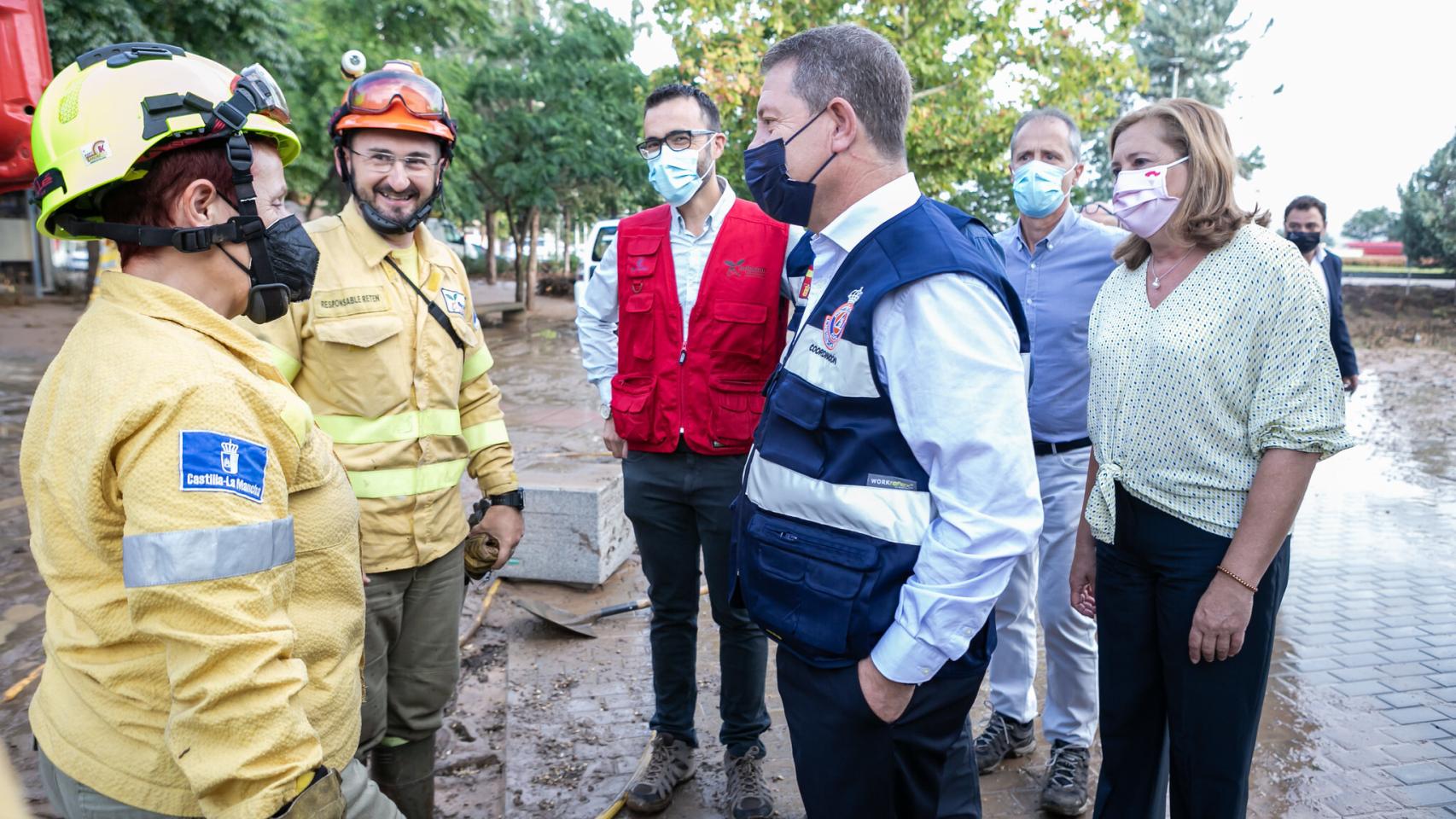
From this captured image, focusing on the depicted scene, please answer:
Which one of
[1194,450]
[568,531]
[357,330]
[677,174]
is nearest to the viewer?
[1194,450]

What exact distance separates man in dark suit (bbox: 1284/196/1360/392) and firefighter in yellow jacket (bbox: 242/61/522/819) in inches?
196

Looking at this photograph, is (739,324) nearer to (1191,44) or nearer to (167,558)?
(167,558)

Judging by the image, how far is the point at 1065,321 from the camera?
3320 millimetres

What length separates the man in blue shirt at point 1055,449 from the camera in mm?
3309

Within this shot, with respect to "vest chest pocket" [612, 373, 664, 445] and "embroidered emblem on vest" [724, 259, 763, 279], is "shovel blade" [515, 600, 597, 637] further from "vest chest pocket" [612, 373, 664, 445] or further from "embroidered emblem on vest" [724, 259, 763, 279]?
"embroidered emblem on vest" [724, 259, 763, 279]

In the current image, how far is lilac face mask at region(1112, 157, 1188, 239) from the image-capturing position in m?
2.50

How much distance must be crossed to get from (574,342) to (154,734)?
16705 mm

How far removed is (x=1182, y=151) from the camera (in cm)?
250

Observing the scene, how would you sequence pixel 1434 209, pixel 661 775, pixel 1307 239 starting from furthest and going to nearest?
pixel 1434 209 < pixel 1307 239 < pixel 661 775

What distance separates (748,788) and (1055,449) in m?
1.60

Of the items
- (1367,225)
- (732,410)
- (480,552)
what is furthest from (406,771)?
(1367,225)

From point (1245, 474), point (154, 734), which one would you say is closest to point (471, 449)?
point (154, 734)

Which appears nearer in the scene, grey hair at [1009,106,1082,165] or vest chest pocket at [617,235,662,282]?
vest chest pocket at [617,235,662,282]

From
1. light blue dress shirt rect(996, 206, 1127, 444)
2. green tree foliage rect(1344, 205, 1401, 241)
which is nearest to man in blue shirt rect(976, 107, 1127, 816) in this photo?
light blue dress shirt rect(996, 206, 1127, 444)
